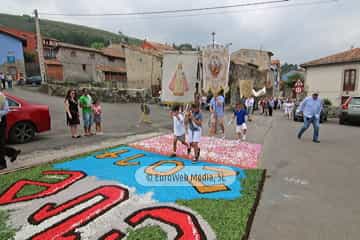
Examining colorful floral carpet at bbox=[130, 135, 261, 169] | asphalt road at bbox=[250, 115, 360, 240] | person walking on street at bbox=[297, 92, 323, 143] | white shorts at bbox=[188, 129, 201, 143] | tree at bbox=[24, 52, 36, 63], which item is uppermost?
tree at bbox=[24, 52, 36, 63]

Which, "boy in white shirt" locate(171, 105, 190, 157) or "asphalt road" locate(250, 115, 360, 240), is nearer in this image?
"asphalt road" locate(250, 115, 360, 240)

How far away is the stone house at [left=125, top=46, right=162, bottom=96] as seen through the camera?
1076 inches

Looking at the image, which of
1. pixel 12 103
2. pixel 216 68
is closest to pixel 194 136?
pixel 216 68

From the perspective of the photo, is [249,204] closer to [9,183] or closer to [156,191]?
[156,191]

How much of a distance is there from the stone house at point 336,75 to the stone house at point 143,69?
59.0 ft

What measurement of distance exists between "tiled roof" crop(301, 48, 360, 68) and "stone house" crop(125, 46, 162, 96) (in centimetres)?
1799

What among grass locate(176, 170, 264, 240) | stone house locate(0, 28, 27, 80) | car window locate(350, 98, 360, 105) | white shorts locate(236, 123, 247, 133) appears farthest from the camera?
stone house locate(0, 28, 27, 80)

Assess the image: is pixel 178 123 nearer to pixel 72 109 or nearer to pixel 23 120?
pixel 72 109

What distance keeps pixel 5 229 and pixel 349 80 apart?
29421mm

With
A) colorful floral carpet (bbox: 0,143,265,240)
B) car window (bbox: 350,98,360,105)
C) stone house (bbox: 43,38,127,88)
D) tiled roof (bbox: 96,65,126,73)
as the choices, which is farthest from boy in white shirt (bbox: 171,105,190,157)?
tiled roof (bbox: 96,65,126,73)

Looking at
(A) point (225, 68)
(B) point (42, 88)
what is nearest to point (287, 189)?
(A) point (225, 68)

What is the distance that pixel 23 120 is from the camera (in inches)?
252

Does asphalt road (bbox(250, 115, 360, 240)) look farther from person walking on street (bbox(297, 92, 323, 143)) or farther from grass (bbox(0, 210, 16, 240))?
grass (bbox(0, 210, 16, 240))

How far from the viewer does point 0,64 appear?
31578mm
